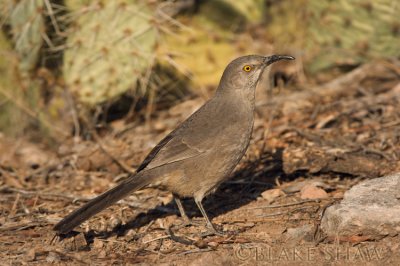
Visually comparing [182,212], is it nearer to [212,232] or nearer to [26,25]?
[212,232]

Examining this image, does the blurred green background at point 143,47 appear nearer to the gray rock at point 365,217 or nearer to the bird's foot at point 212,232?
the bird's foot at point 212,232

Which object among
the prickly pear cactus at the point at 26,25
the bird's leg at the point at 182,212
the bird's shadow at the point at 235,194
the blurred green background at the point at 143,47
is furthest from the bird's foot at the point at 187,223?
the prickly pear cactus at the point at 26,25

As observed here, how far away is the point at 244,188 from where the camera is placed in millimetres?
5258

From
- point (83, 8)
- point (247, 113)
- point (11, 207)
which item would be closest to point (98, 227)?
point (11, 207)

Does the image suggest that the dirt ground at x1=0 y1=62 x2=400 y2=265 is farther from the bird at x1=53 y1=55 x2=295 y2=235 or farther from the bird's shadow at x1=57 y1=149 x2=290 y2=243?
the bird at x1=53 y1=55 x2=295 y2=235

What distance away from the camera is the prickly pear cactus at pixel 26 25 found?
5715 millimetres

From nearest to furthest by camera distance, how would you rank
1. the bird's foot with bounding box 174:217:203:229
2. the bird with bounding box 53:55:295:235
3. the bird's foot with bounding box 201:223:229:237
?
the bird's foot with bounding box 201:223:229:237, the bird with bounding box 53:55:295:235, the bird's foot with bounding box 174:217:203:229

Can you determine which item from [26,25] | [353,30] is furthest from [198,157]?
[353,30]

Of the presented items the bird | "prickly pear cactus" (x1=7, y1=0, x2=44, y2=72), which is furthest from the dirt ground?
"prickly pear cactus" (x1=7, y1=0, x2=44, y2=72)

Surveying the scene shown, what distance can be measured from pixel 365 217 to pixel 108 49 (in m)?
3.01

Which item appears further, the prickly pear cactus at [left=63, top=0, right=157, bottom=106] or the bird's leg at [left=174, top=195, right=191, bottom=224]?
the prickly pear cactus at [left=63, top=0, right=157, bottom=106]

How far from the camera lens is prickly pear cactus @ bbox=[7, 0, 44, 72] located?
18.7ft

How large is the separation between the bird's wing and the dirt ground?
0.48 metres

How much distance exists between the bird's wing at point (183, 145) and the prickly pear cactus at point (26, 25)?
184cm
